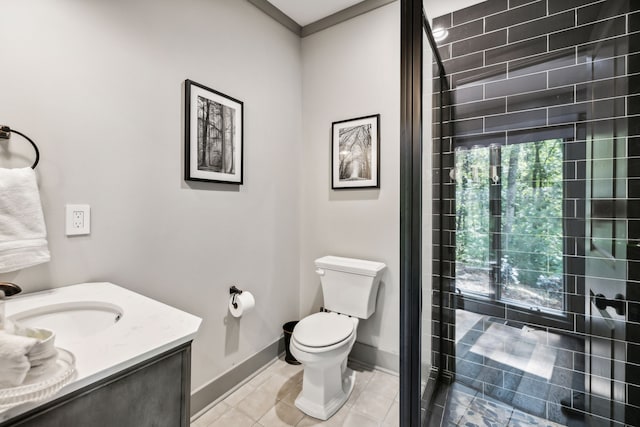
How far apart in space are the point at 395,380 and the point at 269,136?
6.29 ft

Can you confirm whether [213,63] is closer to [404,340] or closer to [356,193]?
[356,193]

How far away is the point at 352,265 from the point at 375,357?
2.31 feet

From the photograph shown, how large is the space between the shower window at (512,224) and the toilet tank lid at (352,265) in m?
0.50

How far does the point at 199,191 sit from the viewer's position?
5.41 feet

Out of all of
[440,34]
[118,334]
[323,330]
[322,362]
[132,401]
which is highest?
[440,34]

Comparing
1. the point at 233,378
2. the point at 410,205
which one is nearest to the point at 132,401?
the point at 410,205

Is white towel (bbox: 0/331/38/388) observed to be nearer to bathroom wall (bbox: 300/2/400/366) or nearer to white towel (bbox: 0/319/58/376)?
white towel (bbox: 0/319/58/376)

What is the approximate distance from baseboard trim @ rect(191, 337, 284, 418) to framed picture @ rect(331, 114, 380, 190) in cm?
131

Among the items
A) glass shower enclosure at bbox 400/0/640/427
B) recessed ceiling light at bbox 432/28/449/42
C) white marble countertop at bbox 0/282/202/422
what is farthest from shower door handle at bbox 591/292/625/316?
white marble countertop at bbox 0/282/202/422

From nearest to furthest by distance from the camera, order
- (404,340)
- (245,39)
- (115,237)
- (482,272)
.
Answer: (404,340), (115,237), (482,272), (245,39)

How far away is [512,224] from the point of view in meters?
1.52

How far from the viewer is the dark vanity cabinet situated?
55 cm

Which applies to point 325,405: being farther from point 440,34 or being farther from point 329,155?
point 440,34

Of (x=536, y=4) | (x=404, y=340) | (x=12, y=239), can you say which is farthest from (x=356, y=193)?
(x=12, y=239)
